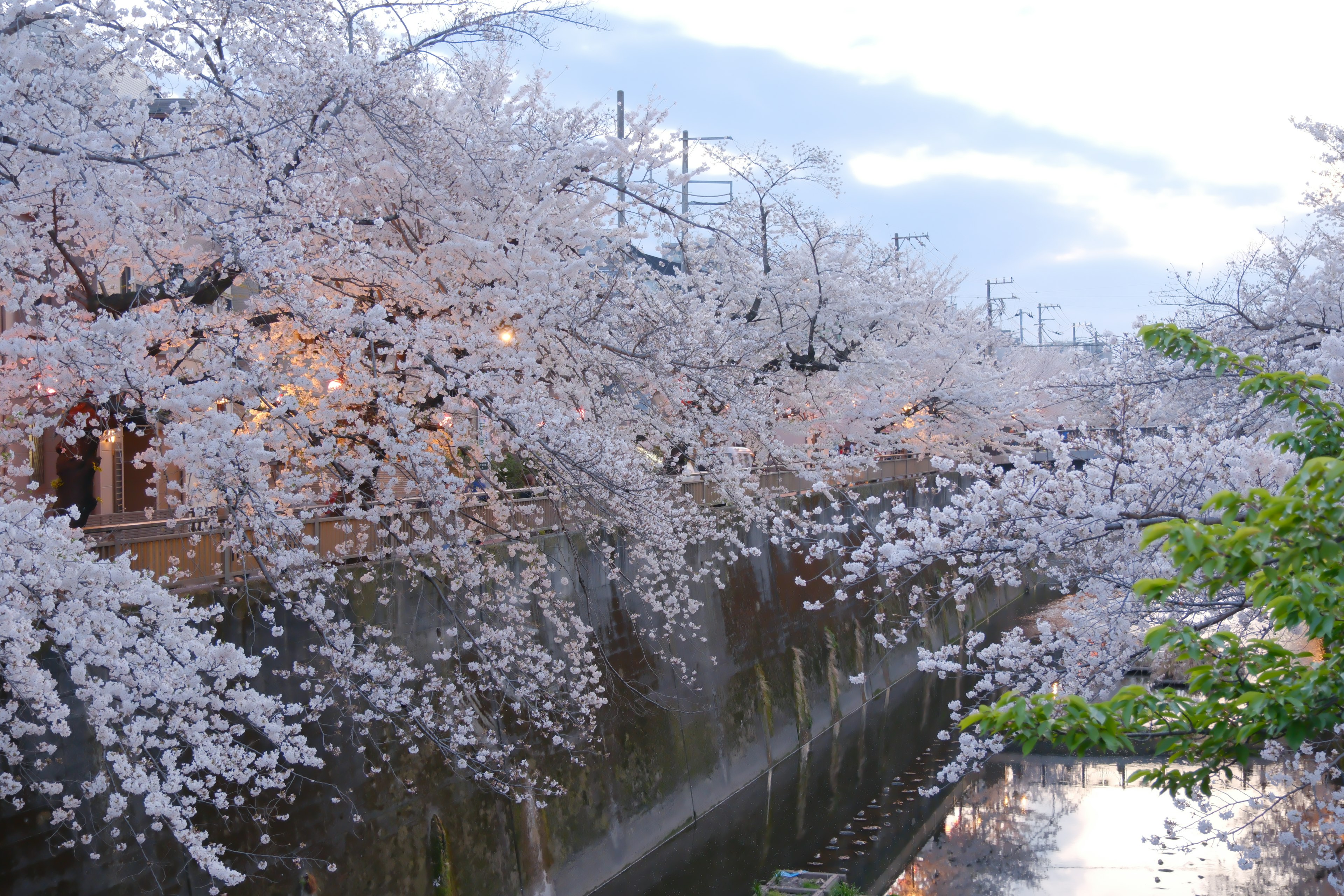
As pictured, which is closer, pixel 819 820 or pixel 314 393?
pixel 314 393

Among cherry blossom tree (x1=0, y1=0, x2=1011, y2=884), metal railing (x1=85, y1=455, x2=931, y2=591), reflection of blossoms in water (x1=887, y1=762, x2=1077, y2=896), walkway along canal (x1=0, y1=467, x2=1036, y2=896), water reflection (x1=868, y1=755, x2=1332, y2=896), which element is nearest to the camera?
cherry blossom tree (x1=0, y1=0, x2=1011, y2=884)

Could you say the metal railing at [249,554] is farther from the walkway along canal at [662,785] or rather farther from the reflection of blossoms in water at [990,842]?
the reflection of blossoms in water at [990,842]

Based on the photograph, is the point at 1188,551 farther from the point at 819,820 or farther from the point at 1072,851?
the point at 819,820

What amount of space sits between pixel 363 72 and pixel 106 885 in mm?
6513

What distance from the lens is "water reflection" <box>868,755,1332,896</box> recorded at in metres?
12.7

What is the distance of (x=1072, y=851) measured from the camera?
46.2ft

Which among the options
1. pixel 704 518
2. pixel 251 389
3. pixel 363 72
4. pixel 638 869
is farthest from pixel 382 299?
pixel 638 869

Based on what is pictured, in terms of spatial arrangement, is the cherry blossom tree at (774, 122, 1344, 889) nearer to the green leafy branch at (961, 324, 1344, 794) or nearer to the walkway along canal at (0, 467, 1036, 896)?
the green leafy branch at (961, 324, 1344, 794)

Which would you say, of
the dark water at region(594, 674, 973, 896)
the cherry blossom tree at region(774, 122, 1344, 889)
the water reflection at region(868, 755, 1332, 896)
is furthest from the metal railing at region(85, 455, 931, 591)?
the water reflection at region(868, 755, 1332, 896)

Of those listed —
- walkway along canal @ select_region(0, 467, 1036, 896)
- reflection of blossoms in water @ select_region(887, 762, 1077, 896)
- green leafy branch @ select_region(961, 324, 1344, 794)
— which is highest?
green leafy branch @ select_region(961, 324, 1344, 794)

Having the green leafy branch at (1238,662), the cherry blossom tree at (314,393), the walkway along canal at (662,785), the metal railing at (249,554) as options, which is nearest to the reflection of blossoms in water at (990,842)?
the walkway along canal at (662,785)

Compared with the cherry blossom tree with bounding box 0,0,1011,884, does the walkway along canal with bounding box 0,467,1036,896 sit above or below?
below

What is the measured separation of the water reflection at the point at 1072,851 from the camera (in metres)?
12.7

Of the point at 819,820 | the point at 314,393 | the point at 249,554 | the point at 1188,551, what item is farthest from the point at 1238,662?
the point at 819,820
